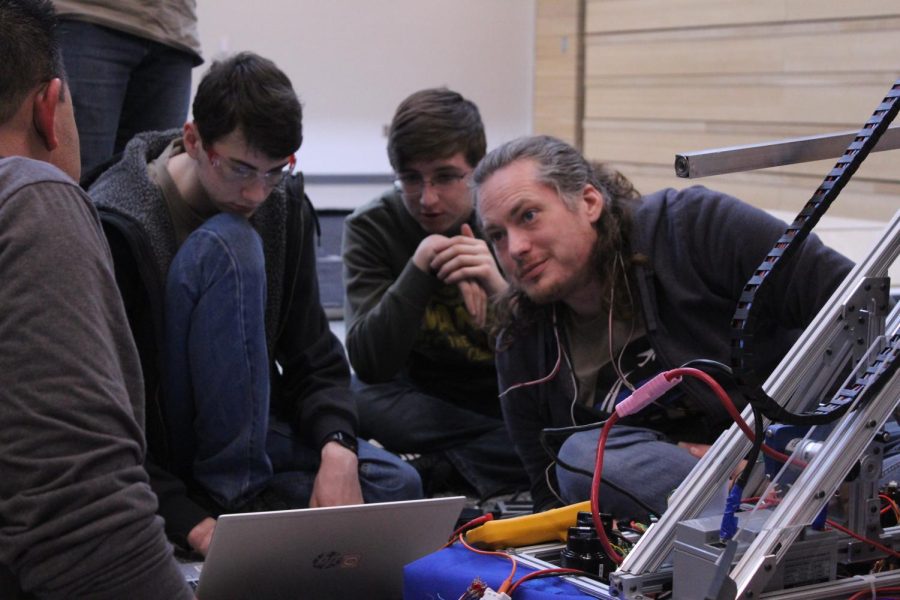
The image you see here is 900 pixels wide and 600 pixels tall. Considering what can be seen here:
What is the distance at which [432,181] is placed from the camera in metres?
2.37

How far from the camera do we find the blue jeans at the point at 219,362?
75.0 inches

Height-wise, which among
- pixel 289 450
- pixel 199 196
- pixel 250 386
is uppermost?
pixel 199 196

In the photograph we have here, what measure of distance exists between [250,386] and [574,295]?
0.58 meters

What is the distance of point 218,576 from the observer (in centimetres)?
150

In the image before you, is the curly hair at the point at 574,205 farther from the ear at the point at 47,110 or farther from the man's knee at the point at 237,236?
the ear at the point at 47,110

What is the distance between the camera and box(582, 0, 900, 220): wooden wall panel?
344cm

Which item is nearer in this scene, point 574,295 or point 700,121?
point 574,295

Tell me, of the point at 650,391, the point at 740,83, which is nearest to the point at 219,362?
the point at 650,391

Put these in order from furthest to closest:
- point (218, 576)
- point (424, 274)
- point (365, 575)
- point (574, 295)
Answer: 1. point (424, 274)
2. point (574, 295)
3. point (365, 575)
4. point (218, 576)

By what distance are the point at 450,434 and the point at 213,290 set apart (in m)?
0.76

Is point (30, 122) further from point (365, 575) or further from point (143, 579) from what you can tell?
point (365, 575)

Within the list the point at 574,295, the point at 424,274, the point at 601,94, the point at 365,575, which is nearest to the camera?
the point at 365,575

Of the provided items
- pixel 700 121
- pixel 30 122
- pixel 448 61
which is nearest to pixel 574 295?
pixel 30 122

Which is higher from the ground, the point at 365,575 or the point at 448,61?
the point at 448,61
